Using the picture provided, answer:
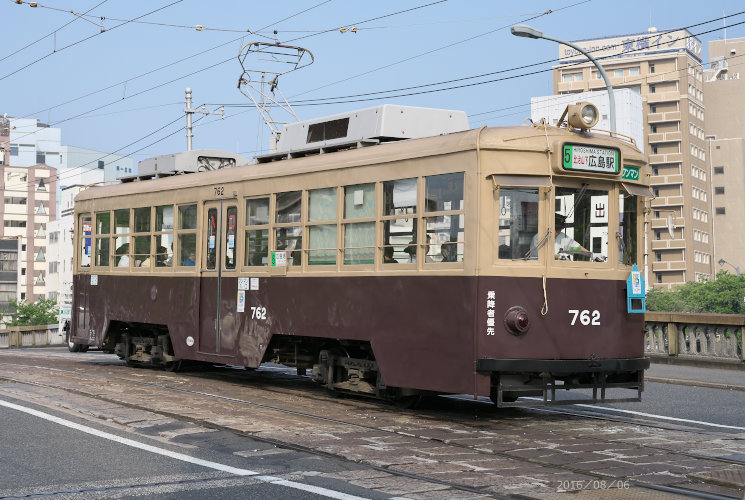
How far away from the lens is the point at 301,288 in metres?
12.5

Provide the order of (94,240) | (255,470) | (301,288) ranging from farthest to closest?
(94,240), (301,288), (255,470)

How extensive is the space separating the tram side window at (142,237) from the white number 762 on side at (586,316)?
26.0ft

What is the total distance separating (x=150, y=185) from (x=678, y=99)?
91.4 metres

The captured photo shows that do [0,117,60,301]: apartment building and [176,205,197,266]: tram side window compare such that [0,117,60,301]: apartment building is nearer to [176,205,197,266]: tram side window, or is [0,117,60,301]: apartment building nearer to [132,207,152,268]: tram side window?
[132,207,152,268]: tram side window

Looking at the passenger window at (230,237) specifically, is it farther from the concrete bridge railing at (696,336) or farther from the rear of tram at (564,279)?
the concrete bridge railing at (696,336)

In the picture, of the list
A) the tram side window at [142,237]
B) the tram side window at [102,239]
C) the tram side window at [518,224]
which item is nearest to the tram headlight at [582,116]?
the tram side window at [518,224]

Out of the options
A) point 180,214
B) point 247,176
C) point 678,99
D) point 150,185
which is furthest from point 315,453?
point 678,99

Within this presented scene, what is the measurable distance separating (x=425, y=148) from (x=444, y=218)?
843 millimetres

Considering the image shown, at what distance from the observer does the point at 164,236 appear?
15.6 metres

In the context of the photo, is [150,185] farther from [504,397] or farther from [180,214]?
[504,397]

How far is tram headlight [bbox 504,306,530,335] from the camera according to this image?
33.0 feet

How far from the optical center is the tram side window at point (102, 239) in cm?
1723

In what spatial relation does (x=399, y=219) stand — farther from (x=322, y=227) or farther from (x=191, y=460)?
(x=191, y=460)
